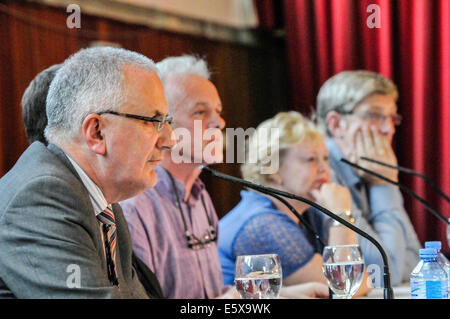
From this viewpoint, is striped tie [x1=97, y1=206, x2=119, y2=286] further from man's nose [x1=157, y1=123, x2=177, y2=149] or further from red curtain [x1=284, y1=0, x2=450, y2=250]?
red curtain [x1=284, y1=0, x2=450, y2=250]

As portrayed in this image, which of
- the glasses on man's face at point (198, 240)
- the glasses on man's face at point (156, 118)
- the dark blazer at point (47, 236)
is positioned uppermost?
the glasses on man's face at point (156, 118)

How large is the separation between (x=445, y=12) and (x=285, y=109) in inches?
39.1

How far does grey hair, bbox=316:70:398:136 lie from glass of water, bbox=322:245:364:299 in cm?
140

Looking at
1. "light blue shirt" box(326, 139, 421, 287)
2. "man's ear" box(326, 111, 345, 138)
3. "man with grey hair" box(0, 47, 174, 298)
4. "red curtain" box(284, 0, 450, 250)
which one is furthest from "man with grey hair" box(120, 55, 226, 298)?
"red curtain" box(284, 0, 450, 250)

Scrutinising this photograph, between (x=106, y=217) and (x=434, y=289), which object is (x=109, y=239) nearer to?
(x=106, y=217)

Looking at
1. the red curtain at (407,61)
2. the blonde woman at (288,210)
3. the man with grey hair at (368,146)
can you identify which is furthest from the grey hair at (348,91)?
the red curtain at (407,61)

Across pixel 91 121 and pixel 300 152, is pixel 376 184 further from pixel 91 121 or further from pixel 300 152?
pixel 91 121

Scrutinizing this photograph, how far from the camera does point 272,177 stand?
2268 millimetres

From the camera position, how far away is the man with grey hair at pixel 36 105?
1494 mm

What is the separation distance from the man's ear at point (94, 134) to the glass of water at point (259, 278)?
363mm

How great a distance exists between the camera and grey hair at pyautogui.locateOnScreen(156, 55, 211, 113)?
186 cm

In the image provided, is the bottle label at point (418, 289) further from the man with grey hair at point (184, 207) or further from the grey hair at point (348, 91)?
the grey hair at point (348, 91)

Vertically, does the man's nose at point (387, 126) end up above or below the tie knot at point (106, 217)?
above
